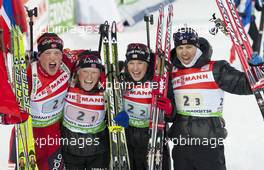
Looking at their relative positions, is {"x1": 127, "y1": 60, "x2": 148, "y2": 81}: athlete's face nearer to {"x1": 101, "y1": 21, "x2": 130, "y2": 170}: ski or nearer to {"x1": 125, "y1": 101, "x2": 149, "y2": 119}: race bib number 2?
{"x1": 101, "y1": 21, "x2": 130, "y2": 170}: ski

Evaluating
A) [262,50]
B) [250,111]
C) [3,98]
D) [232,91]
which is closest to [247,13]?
[262,50]

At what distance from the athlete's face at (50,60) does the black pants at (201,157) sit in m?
1.21

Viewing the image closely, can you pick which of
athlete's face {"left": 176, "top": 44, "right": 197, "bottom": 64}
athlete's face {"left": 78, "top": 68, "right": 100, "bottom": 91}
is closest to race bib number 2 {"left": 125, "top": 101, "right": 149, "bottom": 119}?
athlete's face {"left": 78, "top": 68, "right": 100, "bottom": 91}

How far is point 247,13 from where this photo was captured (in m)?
9.24

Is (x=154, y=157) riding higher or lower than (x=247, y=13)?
lower

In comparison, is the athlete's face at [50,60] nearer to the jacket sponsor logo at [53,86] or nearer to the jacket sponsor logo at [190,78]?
the jacket sponsor logo at [53,86]

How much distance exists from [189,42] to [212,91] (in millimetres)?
436

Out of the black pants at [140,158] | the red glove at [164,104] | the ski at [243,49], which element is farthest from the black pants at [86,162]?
the ski at [243,49]

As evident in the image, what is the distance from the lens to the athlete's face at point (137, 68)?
4.28 m

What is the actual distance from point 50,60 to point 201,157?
147cm

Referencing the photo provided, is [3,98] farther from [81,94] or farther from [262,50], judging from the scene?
[262,50]

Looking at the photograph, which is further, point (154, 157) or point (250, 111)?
point (250, 111)

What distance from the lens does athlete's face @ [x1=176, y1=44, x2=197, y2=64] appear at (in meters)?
4.17

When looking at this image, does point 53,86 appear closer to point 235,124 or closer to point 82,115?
point 82,115
